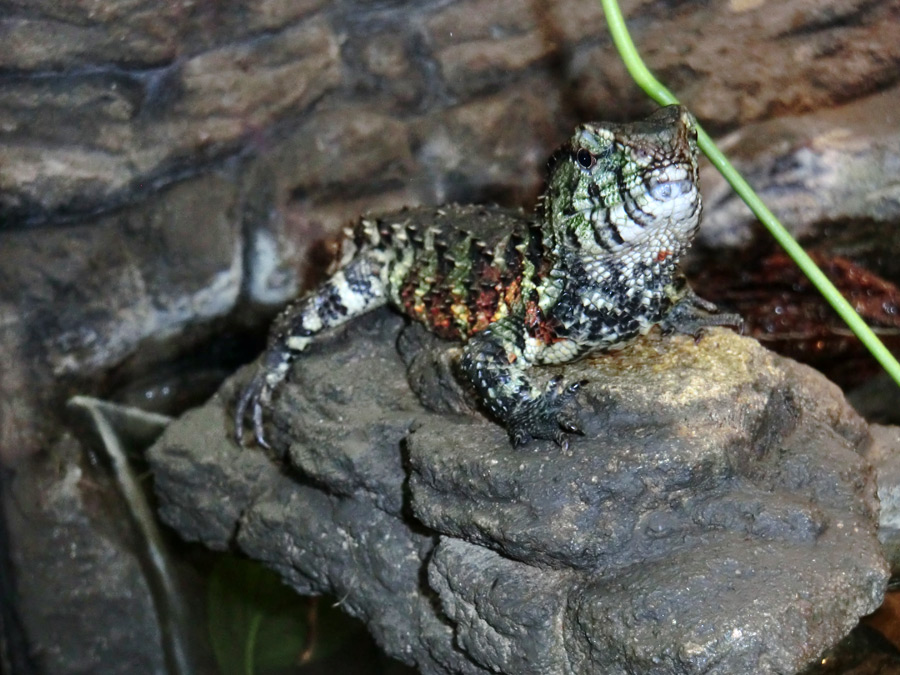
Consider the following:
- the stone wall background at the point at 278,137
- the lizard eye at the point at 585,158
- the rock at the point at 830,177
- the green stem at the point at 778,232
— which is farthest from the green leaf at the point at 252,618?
the rock at the point at 830,177

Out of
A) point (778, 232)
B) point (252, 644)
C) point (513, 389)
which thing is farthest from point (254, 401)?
point (778, 232)

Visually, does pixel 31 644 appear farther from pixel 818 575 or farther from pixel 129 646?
pixel 818 575

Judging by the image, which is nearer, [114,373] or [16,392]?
[16,392]

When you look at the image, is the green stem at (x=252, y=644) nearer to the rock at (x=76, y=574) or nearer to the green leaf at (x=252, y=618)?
the green leaf at (x=252, y=618)

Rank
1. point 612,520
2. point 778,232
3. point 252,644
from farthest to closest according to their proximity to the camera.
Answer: point 252,644 < point 778,232 < point 612,520

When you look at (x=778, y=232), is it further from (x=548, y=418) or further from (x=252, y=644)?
(x=252, y=644)

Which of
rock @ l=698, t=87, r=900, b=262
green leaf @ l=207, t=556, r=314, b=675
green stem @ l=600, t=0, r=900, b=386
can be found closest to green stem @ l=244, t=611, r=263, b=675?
green leaf @ l=207, t=556, r=314, b=675

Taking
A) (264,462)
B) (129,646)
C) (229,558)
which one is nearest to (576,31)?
(264,462)
